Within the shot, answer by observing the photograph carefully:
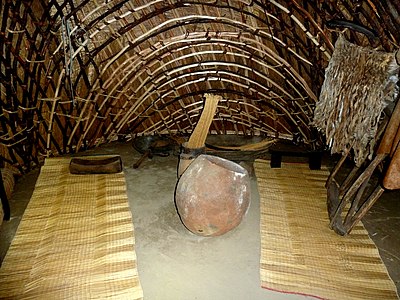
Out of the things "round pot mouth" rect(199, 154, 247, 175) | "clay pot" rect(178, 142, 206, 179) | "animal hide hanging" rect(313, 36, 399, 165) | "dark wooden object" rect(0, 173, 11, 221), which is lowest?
"dark wooden object" rect(0, 173, 11, 221)

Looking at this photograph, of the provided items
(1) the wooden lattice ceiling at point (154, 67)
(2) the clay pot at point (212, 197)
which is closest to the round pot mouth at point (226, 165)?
(2) the clay pot at point (212, 197)

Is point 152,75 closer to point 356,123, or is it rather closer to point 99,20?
point 99,20

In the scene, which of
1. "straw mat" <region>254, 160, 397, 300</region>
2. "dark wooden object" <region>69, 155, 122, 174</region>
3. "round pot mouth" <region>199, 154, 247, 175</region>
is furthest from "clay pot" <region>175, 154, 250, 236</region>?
"dark wooden object" <region>69, 155, 122, 174</region>

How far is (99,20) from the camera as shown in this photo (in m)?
2.40

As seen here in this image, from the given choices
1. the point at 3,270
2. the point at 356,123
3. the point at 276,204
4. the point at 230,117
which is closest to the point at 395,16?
the point at 356,123

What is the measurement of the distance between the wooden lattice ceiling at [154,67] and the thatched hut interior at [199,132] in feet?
0.04

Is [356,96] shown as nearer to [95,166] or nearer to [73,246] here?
[73,246]

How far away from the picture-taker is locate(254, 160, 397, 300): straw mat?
4.86ft

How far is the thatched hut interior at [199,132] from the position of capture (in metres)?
1.53

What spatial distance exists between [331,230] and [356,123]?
558 mm

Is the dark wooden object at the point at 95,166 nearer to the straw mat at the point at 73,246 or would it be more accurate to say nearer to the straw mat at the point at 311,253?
the straw mat at the point at 73,246

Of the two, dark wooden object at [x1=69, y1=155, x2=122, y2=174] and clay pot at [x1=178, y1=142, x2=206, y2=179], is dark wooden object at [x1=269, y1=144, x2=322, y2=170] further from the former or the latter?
dark wooden object at [x1=69, y1=155, x2=122, y2=174]

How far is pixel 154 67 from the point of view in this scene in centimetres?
287

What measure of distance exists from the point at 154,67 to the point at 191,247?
1.59 meters
